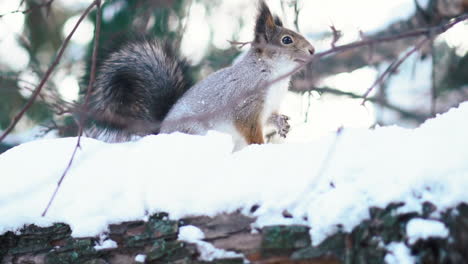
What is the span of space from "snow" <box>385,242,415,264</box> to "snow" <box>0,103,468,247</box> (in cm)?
8

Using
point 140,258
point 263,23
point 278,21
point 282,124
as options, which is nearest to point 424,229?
point 140,258

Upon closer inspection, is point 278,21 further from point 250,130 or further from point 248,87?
point 250,130

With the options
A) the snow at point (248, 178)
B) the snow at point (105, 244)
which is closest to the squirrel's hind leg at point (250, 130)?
the snow at point (248, 178)

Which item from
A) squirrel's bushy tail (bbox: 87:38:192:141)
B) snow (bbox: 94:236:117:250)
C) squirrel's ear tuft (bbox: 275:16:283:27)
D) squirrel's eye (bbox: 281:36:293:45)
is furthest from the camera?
squirrel's ear tuft (bbox: 275:16:283:27)

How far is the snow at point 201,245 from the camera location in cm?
140

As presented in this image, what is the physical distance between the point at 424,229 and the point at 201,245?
1.72 ft

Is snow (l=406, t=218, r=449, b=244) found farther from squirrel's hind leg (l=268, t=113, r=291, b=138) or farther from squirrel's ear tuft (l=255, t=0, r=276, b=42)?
squirrel's ear tuft (l=255, t=0, r=276, b=42)

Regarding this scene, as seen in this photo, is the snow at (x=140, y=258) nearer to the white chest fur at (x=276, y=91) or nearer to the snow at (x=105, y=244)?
the snow at (x=105, y=244)

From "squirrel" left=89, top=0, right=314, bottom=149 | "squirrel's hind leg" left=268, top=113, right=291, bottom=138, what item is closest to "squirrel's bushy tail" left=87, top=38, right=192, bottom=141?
"squirrel" left=89, top=0, right=314, bottom=149

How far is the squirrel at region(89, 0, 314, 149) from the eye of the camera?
2244 mm

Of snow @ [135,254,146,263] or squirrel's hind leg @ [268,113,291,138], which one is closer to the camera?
snow @ [135,254,146,263]

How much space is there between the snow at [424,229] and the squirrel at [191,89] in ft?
3.46

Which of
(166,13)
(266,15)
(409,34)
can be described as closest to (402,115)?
(266,15)

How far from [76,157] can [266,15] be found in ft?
3.87
